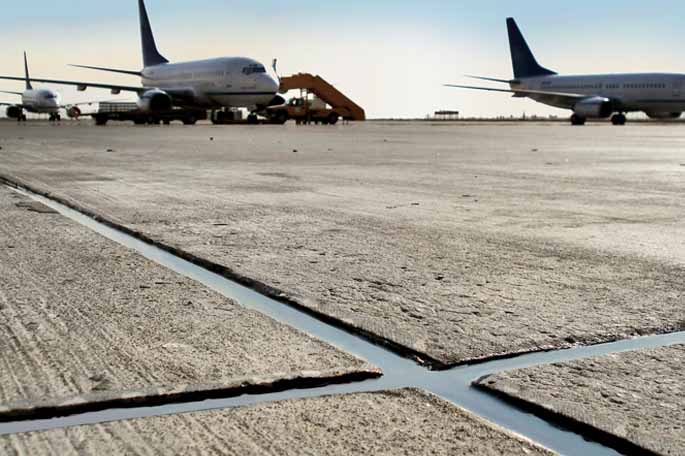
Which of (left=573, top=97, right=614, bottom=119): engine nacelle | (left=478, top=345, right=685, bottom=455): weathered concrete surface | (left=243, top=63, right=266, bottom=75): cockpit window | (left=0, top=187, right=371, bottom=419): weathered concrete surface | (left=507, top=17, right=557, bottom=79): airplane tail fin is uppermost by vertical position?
(left=507, top=17, right=557, bottom=79): airplane tail fin

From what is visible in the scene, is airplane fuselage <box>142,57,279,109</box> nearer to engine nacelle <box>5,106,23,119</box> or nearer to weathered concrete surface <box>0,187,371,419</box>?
engine nacelle <box>5,106,23,119</box>

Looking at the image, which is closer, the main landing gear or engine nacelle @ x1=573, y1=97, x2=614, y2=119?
engine nacelle @ x1=573, y1=97, x2=614, y2=119

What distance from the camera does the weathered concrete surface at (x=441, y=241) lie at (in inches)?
88.0

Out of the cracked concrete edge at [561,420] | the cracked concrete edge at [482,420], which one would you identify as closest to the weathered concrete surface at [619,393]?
the cracked concrete edge at [561,420]

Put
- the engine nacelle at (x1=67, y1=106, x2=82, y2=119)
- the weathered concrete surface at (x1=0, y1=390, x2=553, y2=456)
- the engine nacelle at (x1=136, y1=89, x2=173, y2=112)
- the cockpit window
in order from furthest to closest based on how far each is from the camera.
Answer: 1. the engine nacelle at (x1=67, y1=106, x2=82, y2=119)
2. the engine nacelle at (x1=136, y1=89, x2=173, y2=112)
3. the cockpit window
4. the weathered concrete surface at (x1=0, y1=390, x2=553, y2=456)

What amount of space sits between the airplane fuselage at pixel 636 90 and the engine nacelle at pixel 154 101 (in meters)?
22.3

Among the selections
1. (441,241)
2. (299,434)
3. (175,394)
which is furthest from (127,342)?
(441,241)

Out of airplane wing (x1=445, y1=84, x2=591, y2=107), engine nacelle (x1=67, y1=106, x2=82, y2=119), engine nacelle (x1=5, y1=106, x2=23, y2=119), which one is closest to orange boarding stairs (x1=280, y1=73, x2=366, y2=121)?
airplane wing (x1=445, y1=84, x2=591, y2=107)

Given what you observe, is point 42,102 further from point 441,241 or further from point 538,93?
point 441,241

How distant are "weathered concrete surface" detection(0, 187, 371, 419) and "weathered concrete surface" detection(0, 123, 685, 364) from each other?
29 centimetres

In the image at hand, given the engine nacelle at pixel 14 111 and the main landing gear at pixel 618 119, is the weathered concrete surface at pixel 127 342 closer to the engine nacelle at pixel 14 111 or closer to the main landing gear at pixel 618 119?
the main landing gear at pixel 618 119

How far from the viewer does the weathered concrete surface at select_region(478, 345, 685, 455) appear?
55.7 inches

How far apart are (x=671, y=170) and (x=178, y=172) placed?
17.0 feet

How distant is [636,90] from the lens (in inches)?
1564
